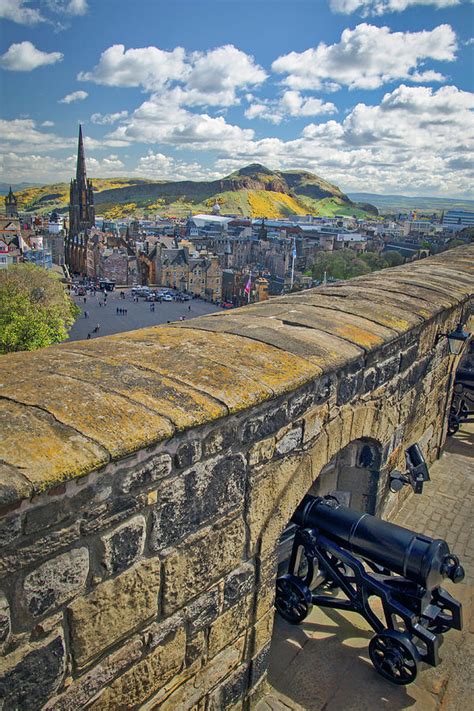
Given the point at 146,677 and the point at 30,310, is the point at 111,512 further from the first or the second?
the point at 30,310

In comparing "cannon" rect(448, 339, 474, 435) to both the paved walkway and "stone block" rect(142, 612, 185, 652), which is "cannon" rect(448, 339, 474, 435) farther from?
"stone block" rect(142, 612, 185, 652)

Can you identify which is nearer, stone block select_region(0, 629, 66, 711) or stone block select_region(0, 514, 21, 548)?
stone block select_region(0, 514, 21, 548)

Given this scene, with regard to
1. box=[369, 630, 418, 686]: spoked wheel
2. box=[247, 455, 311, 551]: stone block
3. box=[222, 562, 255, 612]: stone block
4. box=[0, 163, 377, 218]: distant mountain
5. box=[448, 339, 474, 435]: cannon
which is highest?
box=[0, 163, 377, 218]: distant mountain

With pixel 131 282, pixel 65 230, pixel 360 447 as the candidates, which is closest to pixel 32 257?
pixel 131 282

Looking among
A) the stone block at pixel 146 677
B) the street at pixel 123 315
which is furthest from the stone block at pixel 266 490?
the street at pixel 123 315

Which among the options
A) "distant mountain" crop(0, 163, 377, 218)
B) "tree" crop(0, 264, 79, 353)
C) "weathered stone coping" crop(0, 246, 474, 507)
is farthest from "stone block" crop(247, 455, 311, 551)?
"distant mountain" crop(0, 163, 377, 218)

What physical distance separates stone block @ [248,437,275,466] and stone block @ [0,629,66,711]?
1.10m

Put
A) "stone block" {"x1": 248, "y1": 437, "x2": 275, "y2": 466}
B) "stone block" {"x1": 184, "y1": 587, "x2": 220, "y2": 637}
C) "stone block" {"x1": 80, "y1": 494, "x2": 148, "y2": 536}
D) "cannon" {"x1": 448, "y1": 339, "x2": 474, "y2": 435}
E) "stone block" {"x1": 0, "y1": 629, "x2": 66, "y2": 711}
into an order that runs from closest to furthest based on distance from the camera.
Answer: "stone block" {"x1": 0, "y1": 629, "x2": 66, "y2": 711}
"stone block" {"x1": 80, "y1": 494, "x2": 148, "y2": 536}
"stone block" {"x1": 184, "y1": 587, "x2": 220, "y2": 637}
"stone block" {"x1": 248, "y1": 437, "x2": 275, "y2": 466}
"cannon" {"x1": 448, "y1": 339, "x2": 474, "y2": 435}

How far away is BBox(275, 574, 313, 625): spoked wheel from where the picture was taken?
344 centimetres

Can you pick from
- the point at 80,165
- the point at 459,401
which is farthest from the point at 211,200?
the point at 459,401

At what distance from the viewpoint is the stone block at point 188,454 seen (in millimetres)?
2088

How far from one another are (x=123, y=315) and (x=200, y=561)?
45.6 m

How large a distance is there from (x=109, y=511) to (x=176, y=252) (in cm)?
6603

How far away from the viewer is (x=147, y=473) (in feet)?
6.46
